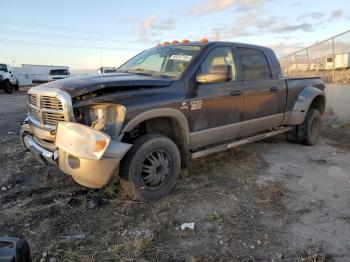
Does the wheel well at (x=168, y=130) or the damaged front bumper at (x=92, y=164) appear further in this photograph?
the wheel well at (x=168, y=130)

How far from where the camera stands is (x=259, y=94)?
5848 millimetres

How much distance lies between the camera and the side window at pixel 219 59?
200 inches

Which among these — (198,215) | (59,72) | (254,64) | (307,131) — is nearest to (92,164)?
(198,215)

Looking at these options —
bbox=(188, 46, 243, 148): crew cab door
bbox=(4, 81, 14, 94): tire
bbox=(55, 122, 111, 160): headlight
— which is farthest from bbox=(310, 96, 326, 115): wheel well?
bbox=(4, 81, 14, 94): tire

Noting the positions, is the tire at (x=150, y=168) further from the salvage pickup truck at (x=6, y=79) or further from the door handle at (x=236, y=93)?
the salvage pickup truck at (x=6, y=79)

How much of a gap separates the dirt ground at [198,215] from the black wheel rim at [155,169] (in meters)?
0.23

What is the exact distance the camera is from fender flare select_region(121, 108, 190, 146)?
13.4 feet

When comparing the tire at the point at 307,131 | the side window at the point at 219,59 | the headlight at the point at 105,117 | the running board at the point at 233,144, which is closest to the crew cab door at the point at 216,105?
the side window at the point at 219,59

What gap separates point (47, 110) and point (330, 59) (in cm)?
1270

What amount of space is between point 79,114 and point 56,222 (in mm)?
1137

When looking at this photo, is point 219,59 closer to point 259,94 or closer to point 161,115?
point 259,94

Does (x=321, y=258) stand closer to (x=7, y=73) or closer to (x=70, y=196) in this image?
(x=70, y=196)

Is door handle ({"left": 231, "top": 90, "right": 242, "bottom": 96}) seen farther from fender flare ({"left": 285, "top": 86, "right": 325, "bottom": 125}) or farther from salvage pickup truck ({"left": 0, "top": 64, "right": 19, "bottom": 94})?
salvage pickup truck ({"left": 0, "top": 64, "right": 19, "bottom": 94})

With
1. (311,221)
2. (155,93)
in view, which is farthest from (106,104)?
(311,221)
